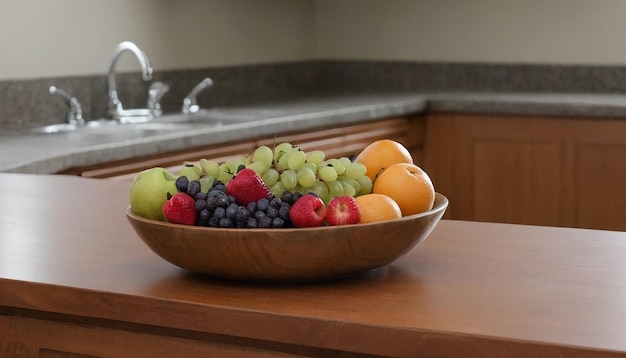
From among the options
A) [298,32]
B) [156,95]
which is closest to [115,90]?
[156,95]

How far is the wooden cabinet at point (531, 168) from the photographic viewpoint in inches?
145

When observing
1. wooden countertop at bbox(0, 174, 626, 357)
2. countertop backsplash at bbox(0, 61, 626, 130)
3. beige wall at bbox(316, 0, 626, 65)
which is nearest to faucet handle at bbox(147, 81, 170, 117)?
countertop backsplash at bbox(0, 61, 626, 130)

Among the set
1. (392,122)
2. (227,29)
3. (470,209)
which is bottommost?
(470,209)

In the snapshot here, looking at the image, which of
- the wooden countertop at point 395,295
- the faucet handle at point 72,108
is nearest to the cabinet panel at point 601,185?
the faucet handle at point 72,108

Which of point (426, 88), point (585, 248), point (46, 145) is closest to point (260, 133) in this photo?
point (46, 145)

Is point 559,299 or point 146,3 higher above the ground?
point 146,3

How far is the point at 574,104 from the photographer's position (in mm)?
3719

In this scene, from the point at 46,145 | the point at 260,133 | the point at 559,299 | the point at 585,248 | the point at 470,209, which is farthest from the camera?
the point at 470,209

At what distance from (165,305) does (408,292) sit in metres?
0.26

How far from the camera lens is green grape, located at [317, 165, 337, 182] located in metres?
1.21

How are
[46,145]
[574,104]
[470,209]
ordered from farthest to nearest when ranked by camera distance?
[470,209], [574,104], [46,145]

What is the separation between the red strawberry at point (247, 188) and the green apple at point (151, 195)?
3.5 inches

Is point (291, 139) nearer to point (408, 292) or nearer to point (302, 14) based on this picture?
point (302, 14)

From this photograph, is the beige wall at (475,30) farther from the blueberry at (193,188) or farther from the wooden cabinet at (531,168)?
the blueberry at (193,188)
